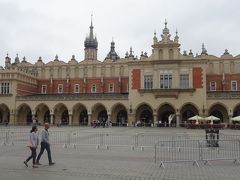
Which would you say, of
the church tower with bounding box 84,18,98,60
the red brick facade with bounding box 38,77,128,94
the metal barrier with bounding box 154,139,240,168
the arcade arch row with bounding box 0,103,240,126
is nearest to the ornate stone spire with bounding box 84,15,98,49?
the church tower with bounding box 84,18,98,60

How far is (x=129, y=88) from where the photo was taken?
168 ft

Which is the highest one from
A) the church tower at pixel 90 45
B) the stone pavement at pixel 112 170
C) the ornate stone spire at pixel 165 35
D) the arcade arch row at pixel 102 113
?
the church tower at pixel 90 45

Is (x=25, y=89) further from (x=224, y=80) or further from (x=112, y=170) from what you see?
(x=112, y=170)

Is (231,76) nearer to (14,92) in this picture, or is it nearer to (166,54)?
(166,54)

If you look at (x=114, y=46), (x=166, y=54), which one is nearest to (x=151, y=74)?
(x=166, y=54)

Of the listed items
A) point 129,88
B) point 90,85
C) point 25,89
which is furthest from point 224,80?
point 25,89

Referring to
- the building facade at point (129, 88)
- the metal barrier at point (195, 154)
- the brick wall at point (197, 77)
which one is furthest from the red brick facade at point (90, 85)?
the metal barrier at point (195, 154)

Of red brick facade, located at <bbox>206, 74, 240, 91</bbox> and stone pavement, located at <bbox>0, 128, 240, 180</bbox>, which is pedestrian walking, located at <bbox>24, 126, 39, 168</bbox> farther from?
red brick facade, located at <bbox>206, 74, 240, 91</bbox>

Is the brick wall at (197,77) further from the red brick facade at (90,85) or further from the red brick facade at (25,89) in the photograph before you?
the red brick facade at (25,89)

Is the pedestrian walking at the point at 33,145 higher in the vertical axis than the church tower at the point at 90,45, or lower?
lower

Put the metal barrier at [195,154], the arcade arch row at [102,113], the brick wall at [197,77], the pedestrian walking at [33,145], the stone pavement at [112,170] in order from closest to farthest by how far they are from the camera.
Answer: the stone pavement at [112,170] → the pedestrian walking at [33,145] → the metal barrier at [195,154] → the brick wall at [197,77] → the arcade arch row at [102,113]

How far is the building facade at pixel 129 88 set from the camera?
4891cm

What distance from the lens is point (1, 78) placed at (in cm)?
5562

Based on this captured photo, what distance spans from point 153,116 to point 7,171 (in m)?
39.6
